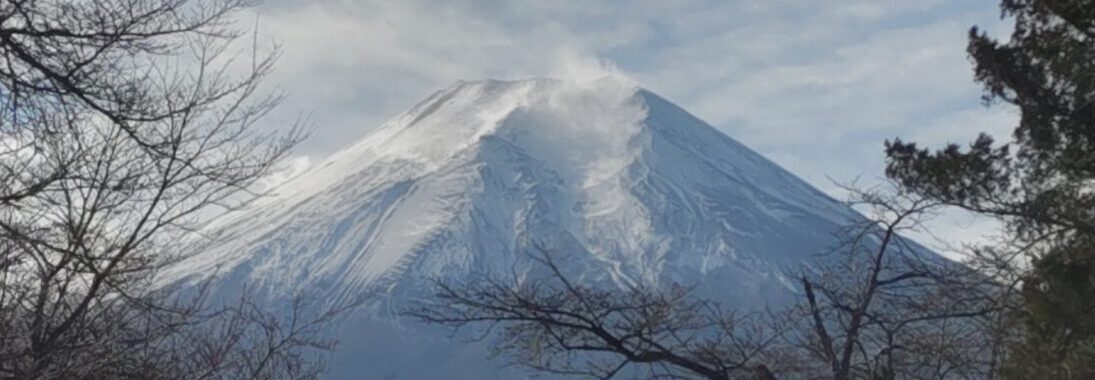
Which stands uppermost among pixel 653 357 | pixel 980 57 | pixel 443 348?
pixel 980 57

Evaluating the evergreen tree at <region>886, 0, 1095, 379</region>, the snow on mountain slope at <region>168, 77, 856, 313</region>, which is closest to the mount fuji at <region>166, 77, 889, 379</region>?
the snow on mountain slope at <region>168, 77, 856, 313</region>

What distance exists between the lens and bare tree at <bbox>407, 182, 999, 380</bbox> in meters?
7.12

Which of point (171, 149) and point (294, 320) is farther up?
point (171, 149)

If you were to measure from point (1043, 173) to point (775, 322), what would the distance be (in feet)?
7.73

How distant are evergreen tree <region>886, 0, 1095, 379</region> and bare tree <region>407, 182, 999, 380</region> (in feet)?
1.20

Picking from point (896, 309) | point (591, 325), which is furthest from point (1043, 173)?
point (591, 325)

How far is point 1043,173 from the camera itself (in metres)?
8.91

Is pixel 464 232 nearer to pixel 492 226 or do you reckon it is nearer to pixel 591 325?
pixel 492 226

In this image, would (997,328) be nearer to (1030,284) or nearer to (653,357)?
(1030,284)

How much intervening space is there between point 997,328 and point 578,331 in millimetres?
2713

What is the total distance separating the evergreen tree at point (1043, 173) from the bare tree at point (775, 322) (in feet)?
1.20

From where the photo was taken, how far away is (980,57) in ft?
31.5

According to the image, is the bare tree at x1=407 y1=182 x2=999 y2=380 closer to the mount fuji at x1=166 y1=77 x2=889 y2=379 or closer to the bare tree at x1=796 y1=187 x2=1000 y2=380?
the bare tree at x1=796 y1=187 x2=1000 y2=380

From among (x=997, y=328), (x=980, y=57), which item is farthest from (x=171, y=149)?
(x=980, y=57)
